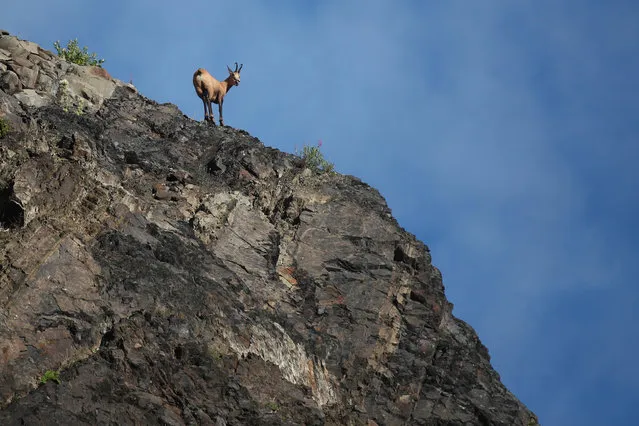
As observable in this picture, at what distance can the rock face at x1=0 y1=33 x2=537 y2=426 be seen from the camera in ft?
54.2

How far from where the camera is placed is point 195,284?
19.9 m

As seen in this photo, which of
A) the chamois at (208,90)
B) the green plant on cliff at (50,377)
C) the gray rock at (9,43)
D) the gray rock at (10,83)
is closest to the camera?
the green plant on cliff at (50,377)

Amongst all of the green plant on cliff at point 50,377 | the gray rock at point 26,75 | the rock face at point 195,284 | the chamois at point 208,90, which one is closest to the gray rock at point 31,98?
the rock face at point 195,284

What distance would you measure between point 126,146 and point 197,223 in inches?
153

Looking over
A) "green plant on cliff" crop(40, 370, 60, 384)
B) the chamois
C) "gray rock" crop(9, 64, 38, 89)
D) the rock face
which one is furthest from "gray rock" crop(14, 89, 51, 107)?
"green plant on cliff" crop(40, 370, 60, 384)

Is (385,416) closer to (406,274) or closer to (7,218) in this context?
(406,274)

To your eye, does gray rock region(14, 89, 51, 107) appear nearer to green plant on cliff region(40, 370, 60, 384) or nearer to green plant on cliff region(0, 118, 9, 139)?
green plant on cliff region(0, 118, 9, 139)

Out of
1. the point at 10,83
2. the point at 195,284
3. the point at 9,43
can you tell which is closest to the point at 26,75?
the point at 10,83

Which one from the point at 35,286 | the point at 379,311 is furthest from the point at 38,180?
the point at 379,311

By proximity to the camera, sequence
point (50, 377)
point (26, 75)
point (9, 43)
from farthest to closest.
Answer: point (9, 43), point (26, 75), point (50, 377)

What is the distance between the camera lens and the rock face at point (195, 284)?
16531mm

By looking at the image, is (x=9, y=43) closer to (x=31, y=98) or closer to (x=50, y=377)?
(x=31, y=98)

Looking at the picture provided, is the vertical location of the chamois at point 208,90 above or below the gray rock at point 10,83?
above

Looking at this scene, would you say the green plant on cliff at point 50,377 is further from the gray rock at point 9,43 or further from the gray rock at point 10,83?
the gray rock at point 9,43
